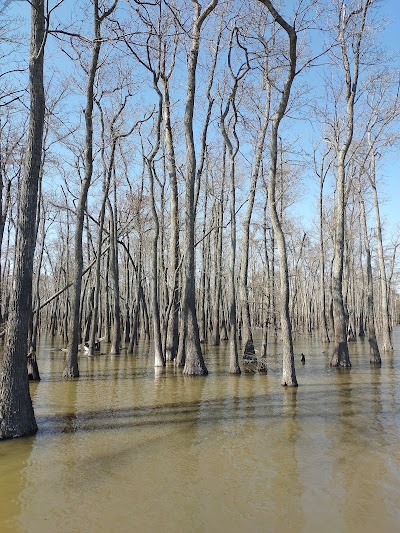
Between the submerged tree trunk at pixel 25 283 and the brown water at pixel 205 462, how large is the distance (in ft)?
1.25

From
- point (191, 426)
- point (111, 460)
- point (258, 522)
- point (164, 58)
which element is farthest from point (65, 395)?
point (164, 58)

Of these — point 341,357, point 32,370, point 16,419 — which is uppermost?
point 341,357

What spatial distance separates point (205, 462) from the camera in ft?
17.1

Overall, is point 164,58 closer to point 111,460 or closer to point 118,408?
point 118,408

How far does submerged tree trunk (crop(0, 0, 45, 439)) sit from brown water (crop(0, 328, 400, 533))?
381 mm

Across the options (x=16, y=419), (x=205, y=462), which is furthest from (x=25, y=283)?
(x=205, y=462)

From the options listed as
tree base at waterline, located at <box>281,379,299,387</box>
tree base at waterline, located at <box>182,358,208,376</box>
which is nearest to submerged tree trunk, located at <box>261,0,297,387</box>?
tree base at waterline, located at <box>281,379,299,387</box>

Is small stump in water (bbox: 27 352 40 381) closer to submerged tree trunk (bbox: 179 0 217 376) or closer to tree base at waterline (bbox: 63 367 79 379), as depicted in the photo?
tree base at waterline (bbox: 63 367 79 379)

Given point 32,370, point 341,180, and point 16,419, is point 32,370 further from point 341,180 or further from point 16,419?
point 341,180

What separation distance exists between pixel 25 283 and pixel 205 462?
3482 mm

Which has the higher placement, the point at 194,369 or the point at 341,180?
the point at 341,180

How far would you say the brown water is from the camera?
379 centimetres

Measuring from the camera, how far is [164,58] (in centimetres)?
1485

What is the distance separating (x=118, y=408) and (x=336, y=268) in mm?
9847
